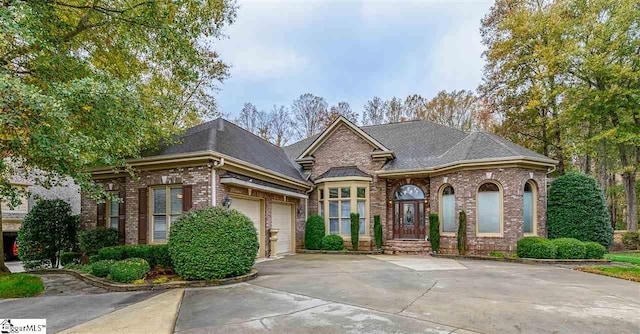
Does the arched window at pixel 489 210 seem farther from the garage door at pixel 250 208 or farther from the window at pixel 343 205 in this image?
the garage door at pixel 250 208

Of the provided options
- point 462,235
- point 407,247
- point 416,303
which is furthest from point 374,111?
point 416,303

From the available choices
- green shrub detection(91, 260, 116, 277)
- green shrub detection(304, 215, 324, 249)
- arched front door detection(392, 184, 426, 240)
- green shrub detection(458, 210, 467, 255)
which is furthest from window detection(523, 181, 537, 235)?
green shrub detection(91, 260, 116, 277)

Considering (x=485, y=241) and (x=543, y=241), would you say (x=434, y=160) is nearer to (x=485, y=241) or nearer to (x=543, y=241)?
(x=485, y=241)

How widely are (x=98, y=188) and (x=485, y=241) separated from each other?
12.9 metres

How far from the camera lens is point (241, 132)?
1517 cm

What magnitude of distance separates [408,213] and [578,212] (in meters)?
6.45

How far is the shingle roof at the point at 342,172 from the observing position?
16.1m

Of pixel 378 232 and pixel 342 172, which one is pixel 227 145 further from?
pixel 378 232

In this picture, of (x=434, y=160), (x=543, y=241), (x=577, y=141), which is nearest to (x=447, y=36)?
(x=434, y=160)

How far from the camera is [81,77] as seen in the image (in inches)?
351

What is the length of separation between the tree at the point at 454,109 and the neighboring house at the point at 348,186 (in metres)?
12.8

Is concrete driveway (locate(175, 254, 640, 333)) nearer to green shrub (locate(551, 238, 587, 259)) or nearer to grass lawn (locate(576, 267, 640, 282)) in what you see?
grass lawn (locate(576, 267, 640, 282))

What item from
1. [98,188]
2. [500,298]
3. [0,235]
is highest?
[98,188]

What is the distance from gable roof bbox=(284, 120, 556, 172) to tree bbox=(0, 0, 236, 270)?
29.2ft
